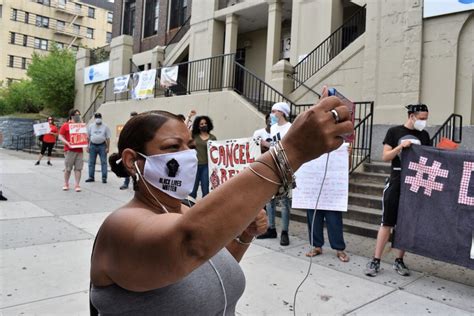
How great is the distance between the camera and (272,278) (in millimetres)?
4348

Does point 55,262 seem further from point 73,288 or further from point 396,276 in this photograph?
point 396,276

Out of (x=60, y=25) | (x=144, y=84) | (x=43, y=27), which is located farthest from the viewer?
(x=60, y=25)

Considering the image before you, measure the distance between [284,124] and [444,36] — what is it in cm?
580

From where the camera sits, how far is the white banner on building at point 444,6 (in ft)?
28.6

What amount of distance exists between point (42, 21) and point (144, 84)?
52.4m

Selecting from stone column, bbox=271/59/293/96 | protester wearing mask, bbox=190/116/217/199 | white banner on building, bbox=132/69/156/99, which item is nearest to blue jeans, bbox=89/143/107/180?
protester wearing mask, bbox=190/116/217/199

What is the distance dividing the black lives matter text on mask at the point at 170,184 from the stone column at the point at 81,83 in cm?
2457

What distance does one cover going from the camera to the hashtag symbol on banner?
15.0ft

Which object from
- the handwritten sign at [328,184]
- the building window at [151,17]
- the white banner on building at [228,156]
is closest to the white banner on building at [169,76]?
the white banner on building at [228,156]

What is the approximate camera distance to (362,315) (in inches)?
139

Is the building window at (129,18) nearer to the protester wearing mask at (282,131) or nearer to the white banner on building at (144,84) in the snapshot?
the white banner on building at (144,84)

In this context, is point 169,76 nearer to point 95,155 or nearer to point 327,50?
point 95,155

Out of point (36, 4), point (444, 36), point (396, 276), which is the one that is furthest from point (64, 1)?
point (396, 276)

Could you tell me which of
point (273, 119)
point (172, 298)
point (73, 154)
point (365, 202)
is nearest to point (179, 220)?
point (172, 298)
